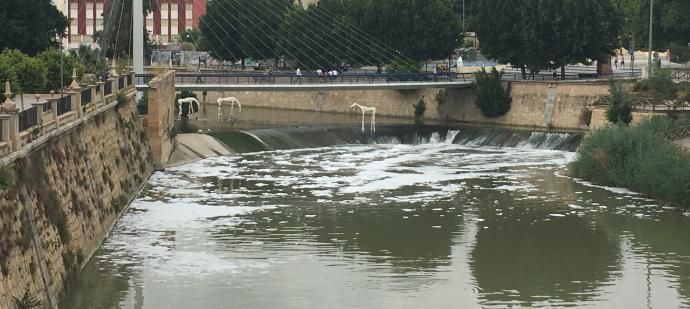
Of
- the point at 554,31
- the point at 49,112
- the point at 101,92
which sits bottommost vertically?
the point at 49,112

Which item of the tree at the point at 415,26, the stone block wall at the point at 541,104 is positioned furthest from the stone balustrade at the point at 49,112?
the tree at the point at 415,26

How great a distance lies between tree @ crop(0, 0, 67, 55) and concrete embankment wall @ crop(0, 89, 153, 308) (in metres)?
24.4

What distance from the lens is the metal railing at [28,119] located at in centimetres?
3238

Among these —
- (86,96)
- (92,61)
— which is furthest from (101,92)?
(92,61)

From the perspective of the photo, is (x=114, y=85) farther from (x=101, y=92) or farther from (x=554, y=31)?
(x=554, y=31)

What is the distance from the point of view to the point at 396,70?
87.4 meters

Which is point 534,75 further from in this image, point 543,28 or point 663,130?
point 663,130

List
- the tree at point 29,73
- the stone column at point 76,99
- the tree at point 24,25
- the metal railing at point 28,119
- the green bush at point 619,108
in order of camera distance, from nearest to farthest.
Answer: the metal railing at point 28,119 → the stone column at point 76,99 → the tree at point 29,73 → the green bush at point 619,108 → the tree at point 24,25

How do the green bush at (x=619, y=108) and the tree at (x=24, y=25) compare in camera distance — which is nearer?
the green bush at (x=619, y=108)

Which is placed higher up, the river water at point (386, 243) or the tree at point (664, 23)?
the tree at point (664, 23)

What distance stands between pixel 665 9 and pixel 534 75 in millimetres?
9982

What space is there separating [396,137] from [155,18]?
7931cm

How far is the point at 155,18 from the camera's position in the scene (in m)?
151

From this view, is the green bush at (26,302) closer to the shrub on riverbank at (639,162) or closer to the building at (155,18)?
the shrub on riverbank at (639,162)
